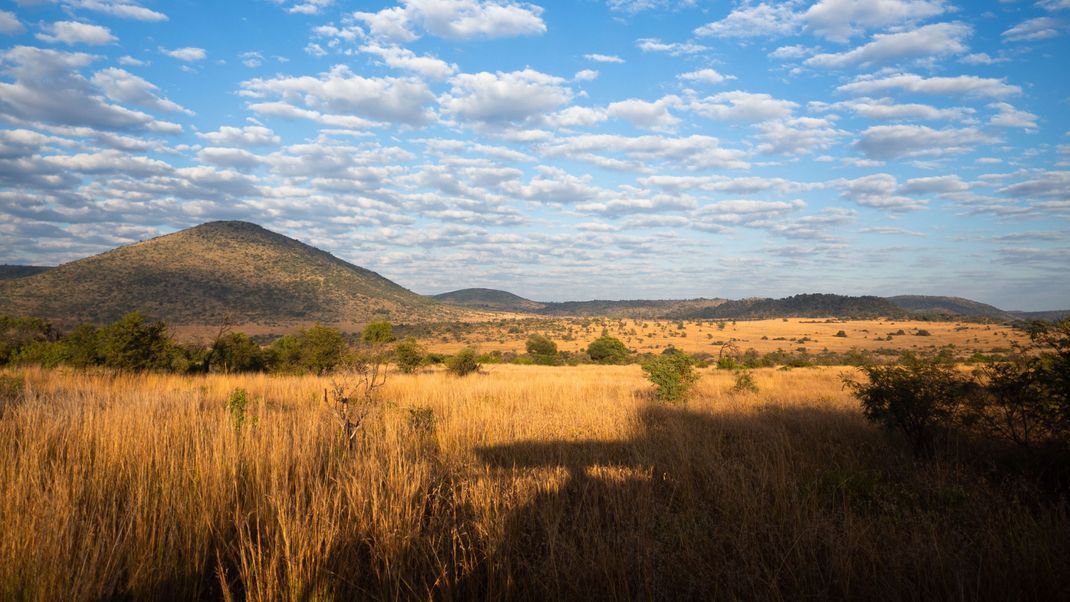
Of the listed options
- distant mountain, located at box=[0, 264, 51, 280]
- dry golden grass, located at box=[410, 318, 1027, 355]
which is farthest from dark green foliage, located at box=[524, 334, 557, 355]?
distant mountain, located at box=[0, 264, 51, 280]

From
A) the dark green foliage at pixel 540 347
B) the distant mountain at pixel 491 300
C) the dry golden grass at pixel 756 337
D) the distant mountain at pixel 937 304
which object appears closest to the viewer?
the dark green foliage at pixel 540 347

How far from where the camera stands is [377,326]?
934 inches

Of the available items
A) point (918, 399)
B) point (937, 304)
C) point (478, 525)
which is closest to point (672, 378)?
point (918, 399)

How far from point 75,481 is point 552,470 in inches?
157

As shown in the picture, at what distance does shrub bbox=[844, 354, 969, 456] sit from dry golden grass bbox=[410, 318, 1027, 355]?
3916 centimetres

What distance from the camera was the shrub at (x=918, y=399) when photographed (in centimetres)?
673

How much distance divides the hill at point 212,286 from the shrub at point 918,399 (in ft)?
173

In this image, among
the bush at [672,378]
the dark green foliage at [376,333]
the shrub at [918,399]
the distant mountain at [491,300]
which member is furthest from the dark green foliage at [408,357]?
the distant mountain at [491,300]

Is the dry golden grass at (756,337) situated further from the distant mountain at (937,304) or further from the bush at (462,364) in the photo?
the distant mountain at (937,304)

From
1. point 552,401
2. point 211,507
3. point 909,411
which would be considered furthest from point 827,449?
point 211,507

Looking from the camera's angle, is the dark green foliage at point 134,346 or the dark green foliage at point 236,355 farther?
the dark green foliage at point 236,355

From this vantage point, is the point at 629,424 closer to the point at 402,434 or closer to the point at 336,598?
the point at 402,434

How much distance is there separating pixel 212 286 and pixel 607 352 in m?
55.8

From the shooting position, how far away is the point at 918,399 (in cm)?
691
